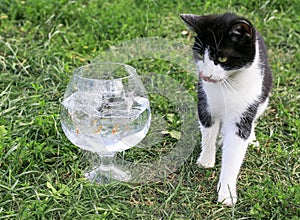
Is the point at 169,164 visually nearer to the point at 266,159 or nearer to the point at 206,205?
the point at 206,205

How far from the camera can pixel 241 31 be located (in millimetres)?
2285

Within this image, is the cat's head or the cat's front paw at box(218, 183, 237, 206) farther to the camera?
the cat's front paw at box(218, 183, 237, 206)

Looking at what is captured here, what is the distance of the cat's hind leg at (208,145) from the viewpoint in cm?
276

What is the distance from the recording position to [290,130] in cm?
317

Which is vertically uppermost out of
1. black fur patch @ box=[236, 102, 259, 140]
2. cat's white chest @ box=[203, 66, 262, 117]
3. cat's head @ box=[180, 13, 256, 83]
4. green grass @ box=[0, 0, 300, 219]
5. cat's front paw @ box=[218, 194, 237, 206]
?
cat's head @ box=[180, 13, 256, 83]

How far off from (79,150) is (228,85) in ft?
3.10

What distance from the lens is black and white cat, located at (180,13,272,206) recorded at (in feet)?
7.64

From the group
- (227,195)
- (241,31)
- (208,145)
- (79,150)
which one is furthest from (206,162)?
(241,31)

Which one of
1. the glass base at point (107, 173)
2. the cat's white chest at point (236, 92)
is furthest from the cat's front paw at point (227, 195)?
the glass base at point (107, 173)

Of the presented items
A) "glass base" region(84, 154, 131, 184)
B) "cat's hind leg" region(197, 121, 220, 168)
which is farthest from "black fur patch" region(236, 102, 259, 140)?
"glass base" region(84, 154, 131, 184)

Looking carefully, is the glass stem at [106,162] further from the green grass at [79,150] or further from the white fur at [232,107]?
the white fur at [232,107]

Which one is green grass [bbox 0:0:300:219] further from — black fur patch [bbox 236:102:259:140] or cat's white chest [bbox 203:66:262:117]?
cat's white chest [bbox 203:66:262:117]

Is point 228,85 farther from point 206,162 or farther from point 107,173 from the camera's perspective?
point 107,173

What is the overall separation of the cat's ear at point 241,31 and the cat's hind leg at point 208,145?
58 cm
